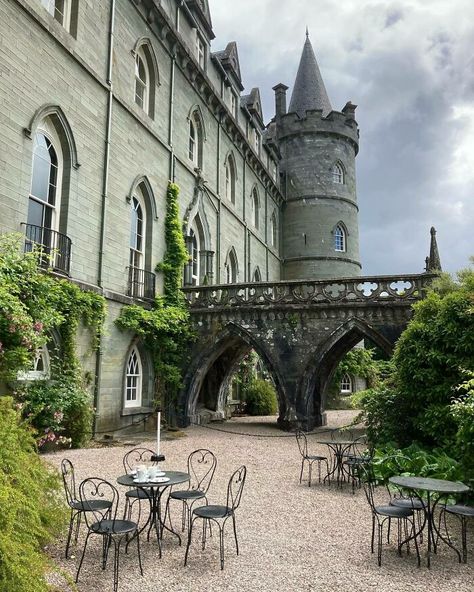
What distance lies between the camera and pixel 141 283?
1524 centimetres

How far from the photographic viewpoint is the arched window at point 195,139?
19703 mm

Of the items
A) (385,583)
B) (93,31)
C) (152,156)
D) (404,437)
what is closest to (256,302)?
(152,156)

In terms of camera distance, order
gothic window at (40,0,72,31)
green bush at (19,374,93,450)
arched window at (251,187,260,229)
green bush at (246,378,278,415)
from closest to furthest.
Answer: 1. green bush at (19,374,93,450)
2. gothic window at (40,0,72,31)
3. green bush at (246,378,278,415)
4. arched window at (251,187,260,229)

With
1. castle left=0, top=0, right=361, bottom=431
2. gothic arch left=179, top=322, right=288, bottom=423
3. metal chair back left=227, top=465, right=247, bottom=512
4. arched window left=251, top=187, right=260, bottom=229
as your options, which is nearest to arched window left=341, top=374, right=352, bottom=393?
castle left=0, top=0, right=361, bottom=431

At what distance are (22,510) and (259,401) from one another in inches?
748

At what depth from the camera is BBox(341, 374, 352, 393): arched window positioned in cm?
2737

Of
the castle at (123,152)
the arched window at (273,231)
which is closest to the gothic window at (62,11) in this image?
the castle at (123,152)

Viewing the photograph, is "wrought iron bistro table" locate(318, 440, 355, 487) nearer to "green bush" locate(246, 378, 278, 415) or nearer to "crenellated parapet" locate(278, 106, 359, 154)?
"green bush" locate(246, 378, 278, 415)

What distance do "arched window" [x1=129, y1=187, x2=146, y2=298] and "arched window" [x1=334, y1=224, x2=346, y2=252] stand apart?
60.0ft

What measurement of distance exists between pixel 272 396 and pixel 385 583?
18.5 meters

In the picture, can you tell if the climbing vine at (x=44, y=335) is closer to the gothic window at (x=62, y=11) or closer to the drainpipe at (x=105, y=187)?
the drainpipe at (x=105, y=187)

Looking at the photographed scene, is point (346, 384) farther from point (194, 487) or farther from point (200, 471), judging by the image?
point (194, 487)

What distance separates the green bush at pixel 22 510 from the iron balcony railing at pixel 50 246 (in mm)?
6220

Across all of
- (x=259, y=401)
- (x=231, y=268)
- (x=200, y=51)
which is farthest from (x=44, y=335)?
(x=200, y=51)
